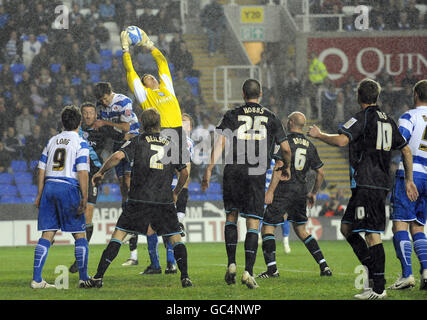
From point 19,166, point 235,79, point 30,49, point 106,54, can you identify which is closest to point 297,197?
point 19,166

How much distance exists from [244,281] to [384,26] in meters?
17.9

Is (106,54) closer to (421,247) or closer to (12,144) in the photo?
(12,144)

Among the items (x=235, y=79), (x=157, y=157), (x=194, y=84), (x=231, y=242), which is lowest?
(x=231, y=242)

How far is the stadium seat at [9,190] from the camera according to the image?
1939cm

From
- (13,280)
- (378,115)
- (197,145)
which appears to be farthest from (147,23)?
(378,115)

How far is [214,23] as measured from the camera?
997 inches


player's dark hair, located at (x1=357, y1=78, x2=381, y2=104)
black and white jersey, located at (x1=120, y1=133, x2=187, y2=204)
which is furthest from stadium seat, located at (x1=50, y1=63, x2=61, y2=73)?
player's dark hair, located at (x1=357, y1=78, x2=381, y2=104)

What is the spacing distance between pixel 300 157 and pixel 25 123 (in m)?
11.6

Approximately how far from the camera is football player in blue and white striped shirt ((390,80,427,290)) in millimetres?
8578

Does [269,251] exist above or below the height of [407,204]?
below

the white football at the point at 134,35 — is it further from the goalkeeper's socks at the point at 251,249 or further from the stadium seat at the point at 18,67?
the stadium seat at the point at 18,67

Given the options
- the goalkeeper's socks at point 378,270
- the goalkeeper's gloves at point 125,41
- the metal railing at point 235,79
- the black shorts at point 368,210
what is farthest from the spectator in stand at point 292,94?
the goalkeeper's socks at point 378,270

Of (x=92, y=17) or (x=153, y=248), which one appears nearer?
(x=153, y=248)

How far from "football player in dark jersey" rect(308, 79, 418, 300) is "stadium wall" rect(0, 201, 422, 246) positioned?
994 cm
